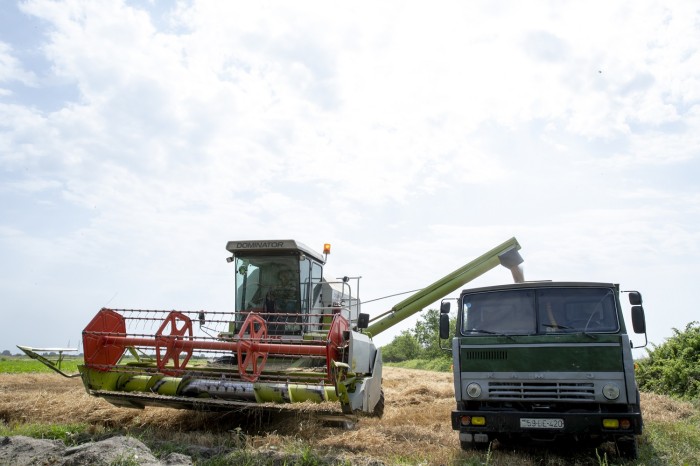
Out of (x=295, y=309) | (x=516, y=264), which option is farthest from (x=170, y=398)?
(x=516, y=264)

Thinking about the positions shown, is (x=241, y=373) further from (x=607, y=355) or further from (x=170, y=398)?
(x=607, y=355)

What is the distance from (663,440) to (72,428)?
7042 millimetres

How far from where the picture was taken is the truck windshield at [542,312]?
632 cm

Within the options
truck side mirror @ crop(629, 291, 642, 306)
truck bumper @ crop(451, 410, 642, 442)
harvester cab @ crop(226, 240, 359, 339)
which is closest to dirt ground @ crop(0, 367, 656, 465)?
truck bumper @ crop(451, 410, 642, 442)

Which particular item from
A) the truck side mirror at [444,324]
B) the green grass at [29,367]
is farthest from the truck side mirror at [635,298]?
the green grass at [29,367]

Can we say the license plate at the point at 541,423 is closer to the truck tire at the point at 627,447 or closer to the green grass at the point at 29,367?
the truck tire at the point at 627,447

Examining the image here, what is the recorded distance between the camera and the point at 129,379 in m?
7.79

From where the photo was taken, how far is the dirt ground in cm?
588

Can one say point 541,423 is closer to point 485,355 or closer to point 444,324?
point 485,355

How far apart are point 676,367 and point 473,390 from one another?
9161 mm

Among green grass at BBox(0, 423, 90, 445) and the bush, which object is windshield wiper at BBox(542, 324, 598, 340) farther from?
the bush

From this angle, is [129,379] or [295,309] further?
[295,309]

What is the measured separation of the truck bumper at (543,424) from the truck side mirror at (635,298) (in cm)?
120

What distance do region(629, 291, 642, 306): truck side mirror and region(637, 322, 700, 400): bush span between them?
7.21 metres
